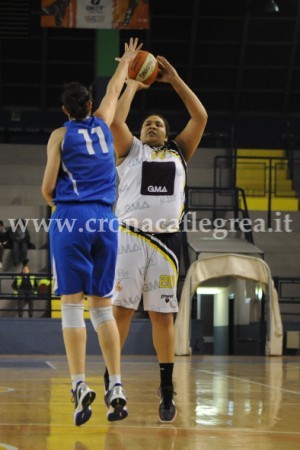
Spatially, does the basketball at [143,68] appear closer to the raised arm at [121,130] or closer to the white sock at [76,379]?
the raised arm at [121,130]

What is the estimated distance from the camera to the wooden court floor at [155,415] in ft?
13.4

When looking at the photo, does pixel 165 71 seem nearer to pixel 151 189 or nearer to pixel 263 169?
pixel 151 189

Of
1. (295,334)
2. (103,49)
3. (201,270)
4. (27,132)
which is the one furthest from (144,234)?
(27,132)

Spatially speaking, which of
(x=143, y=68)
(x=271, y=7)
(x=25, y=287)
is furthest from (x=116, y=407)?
(x=271, y=7)

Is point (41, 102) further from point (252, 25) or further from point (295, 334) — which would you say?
point (295, 334)

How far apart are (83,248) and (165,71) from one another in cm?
149

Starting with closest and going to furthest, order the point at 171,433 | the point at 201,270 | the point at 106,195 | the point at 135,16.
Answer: the point at 171,433 → the point at 106,195 → the point at 201,270 → the point at 135,16

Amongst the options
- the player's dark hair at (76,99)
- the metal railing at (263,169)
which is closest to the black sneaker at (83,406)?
the player's dark hair at (76,99)

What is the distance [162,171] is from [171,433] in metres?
1.52

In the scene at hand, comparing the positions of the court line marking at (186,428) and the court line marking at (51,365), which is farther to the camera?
the court line marking at (51,365)

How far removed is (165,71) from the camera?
569cm

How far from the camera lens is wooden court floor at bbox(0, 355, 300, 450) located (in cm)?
407

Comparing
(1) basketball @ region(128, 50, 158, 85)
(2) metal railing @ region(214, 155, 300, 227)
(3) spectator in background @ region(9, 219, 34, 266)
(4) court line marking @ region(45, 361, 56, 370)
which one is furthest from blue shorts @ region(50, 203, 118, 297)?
(2) metal railing @ region(214, 155, 300, 227)

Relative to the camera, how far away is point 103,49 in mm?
18062
